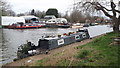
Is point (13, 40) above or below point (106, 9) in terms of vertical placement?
below

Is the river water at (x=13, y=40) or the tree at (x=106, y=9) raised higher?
the tree at (x=106, y=9)

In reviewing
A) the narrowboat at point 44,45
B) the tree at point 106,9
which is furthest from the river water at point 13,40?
the tree at point 106,9

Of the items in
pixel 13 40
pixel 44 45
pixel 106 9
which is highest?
pixel 106 9

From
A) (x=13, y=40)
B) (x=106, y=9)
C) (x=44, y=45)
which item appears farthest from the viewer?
(x=13, y=40)

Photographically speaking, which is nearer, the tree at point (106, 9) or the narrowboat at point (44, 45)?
the narrowboat at point (44, 45)

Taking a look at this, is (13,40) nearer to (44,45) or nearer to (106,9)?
(44,45)

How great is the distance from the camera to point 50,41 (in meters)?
14.1

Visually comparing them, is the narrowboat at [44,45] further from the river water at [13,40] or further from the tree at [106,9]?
the tree at [106,9]

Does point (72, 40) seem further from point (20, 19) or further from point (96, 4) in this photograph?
point (20, 19)

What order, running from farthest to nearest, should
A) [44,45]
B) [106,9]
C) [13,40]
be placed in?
[13,40] < [106,9] < [44,45]

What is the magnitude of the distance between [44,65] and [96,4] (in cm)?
1217

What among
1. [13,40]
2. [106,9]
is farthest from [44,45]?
[13,40]

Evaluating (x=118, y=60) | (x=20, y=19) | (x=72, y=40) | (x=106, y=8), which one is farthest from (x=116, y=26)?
(x=20, y=19)

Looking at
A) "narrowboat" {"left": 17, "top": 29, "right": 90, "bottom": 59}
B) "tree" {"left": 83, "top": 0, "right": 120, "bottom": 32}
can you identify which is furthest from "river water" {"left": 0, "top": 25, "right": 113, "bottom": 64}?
"tree" {"left": 83, "top": 0, "right": 120, "bottom": 32}
